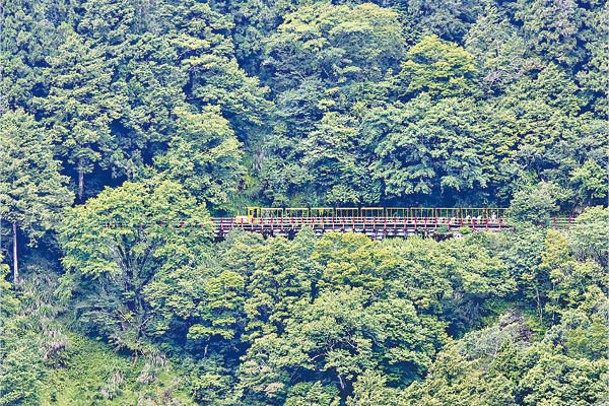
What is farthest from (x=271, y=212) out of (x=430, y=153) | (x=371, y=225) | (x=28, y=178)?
(x=28, y=178)

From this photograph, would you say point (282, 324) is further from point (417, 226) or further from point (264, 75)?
point (264, 75)

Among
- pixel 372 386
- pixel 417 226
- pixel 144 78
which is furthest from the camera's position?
pixel 144 78

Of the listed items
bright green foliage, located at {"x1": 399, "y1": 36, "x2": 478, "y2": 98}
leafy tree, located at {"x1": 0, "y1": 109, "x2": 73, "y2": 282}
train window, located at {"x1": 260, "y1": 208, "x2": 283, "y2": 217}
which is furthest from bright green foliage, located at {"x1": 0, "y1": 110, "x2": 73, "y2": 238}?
bright green foliage, located at {"x1": 399, "y1": 36, "x2": 478, "y2": 98}

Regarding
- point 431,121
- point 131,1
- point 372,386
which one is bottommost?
point 372,386

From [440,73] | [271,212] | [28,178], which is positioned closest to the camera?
[28,178]

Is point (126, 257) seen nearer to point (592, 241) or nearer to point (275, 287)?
point (275, 287)

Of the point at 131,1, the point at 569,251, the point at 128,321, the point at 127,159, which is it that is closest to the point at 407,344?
the point at 569,251
